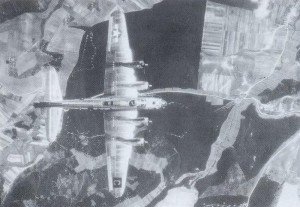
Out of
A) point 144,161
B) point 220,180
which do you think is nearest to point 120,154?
point 144,161

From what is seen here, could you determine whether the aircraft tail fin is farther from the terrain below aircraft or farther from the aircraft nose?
the aircraft nose

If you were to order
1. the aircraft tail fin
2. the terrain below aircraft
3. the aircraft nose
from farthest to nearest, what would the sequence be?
the aircraft nose → the terrain below aircraft → the aircraft tail fin

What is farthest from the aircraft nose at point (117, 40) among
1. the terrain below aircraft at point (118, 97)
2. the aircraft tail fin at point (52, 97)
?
the aircraft tail fin at point (52, 97)

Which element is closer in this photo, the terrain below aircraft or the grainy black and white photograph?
the terrain below aircraft

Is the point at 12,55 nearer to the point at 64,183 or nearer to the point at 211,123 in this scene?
the point at 64,183

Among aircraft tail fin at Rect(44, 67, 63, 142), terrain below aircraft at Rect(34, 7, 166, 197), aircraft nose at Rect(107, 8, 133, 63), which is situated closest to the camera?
aircraft tail fin at Rect(44, 67, 63, 142)

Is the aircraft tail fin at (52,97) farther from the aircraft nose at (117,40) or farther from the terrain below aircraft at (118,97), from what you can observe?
the aircraft nose at (117,40)

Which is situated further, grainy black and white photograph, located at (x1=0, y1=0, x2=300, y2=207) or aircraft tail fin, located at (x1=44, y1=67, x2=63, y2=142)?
grainy black and white photograph, located at (x1=0, y1=0, x2=300, y2=207)

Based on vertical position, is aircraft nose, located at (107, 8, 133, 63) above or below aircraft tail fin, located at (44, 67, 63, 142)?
above

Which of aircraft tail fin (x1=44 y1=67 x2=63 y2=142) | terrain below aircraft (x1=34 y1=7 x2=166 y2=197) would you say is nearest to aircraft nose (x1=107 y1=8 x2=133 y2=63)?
terrain below aircraft (x1=34 y1=7 x2=166 y2=197)
